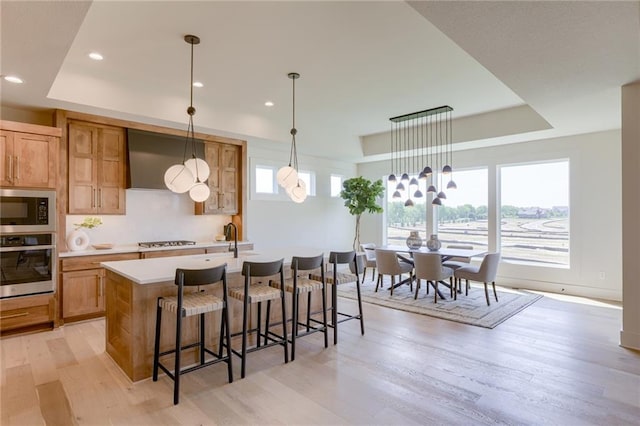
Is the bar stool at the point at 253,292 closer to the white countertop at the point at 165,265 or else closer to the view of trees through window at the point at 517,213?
the white countertop at the point at 165,265

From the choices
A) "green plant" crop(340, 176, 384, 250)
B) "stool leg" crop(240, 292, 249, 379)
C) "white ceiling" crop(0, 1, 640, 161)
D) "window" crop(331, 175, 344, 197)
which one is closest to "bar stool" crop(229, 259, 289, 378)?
"stool leg" crop(240, 292, 249, 379)

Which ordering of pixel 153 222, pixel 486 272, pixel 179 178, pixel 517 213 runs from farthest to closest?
1. pixel 517 213
2. pixel 153 222
3. pixel 486 272
4. pixel 179 178

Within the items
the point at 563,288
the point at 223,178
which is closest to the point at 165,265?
the point at 223,178

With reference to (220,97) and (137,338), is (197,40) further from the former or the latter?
(137,338)

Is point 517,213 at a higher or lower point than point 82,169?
lower

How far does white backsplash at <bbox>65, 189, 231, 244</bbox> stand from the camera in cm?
500

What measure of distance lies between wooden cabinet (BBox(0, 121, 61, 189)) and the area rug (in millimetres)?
4343

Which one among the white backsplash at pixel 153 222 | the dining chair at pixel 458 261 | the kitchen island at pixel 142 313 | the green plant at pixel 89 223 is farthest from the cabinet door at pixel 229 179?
the dining chair at pixel 458 261

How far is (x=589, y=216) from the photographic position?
579 centimetres

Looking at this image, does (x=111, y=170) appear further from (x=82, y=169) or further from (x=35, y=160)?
(x=35, y=160)

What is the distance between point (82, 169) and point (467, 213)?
263 inches

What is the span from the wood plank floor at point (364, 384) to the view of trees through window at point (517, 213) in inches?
101

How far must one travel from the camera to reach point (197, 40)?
129 inches

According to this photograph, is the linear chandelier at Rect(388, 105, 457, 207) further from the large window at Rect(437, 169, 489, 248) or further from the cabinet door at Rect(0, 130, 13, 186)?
the cabinet door at Rect(0, 130, 13, 186)
